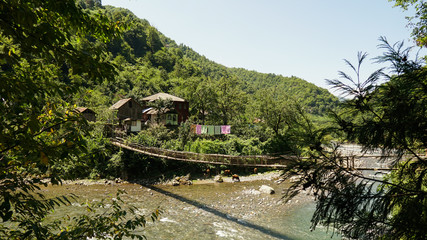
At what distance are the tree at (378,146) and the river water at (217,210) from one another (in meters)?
6.89

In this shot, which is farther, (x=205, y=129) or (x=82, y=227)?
(x=205, y=129)

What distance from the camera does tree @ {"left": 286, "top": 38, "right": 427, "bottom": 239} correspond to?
1912mm

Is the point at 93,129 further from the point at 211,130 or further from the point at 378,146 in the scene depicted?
the point at 211,130

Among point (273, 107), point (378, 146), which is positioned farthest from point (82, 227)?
point (273, 107)

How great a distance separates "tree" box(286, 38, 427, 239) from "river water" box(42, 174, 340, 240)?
6894mm

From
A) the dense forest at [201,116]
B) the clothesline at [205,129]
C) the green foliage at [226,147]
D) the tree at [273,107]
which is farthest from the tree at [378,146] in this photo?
the tree at [273,107]

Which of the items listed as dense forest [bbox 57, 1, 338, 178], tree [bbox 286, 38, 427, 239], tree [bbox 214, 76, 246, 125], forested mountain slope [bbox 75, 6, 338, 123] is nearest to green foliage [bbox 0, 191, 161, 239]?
dense forest [bbox 57, 1, 338, 178]

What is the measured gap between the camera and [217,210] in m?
11.1

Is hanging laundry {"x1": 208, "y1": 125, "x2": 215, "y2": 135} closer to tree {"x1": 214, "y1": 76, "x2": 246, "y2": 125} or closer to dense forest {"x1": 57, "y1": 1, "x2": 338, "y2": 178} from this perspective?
dense forest {"x1": 57, "y1": 1, "x2": 338, "y2": 178}

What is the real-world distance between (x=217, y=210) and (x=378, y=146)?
33.1 ft

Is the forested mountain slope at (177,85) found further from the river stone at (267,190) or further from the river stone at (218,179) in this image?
the river stone at (218,179)

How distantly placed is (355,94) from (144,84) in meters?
48.2

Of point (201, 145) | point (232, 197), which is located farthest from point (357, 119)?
point (201, 145)

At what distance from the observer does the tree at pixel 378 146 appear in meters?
1.91
